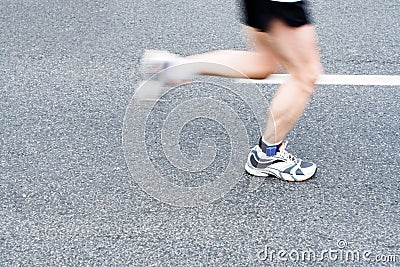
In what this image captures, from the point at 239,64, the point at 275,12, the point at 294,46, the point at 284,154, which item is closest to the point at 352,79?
the point at 284,154

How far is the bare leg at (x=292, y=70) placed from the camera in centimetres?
332

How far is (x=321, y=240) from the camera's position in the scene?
3.29 metres

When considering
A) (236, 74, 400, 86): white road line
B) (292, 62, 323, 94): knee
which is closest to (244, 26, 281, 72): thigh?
(292, 62, 323, 94): knee

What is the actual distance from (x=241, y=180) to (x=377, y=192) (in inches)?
27.9

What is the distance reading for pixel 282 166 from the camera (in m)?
3.73

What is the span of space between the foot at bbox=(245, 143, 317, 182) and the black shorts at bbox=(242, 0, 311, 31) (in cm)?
73

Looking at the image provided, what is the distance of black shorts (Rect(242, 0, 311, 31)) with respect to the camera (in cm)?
323

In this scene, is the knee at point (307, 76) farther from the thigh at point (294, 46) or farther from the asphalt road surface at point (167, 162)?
the asphalt road surface at point (167, 162)

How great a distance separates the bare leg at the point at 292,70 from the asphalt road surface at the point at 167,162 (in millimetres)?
368

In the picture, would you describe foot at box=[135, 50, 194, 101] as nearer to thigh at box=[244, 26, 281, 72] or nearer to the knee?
thigh at box=[244, 26, 281, 72]

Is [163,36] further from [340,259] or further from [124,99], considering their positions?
[340,259]

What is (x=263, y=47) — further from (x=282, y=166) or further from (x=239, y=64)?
(x=282, y=166)

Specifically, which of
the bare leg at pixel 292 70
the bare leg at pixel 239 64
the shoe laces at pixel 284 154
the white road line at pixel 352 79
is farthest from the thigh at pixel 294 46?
the white road line at pixel 352 79

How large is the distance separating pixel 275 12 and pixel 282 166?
0.88 meters
